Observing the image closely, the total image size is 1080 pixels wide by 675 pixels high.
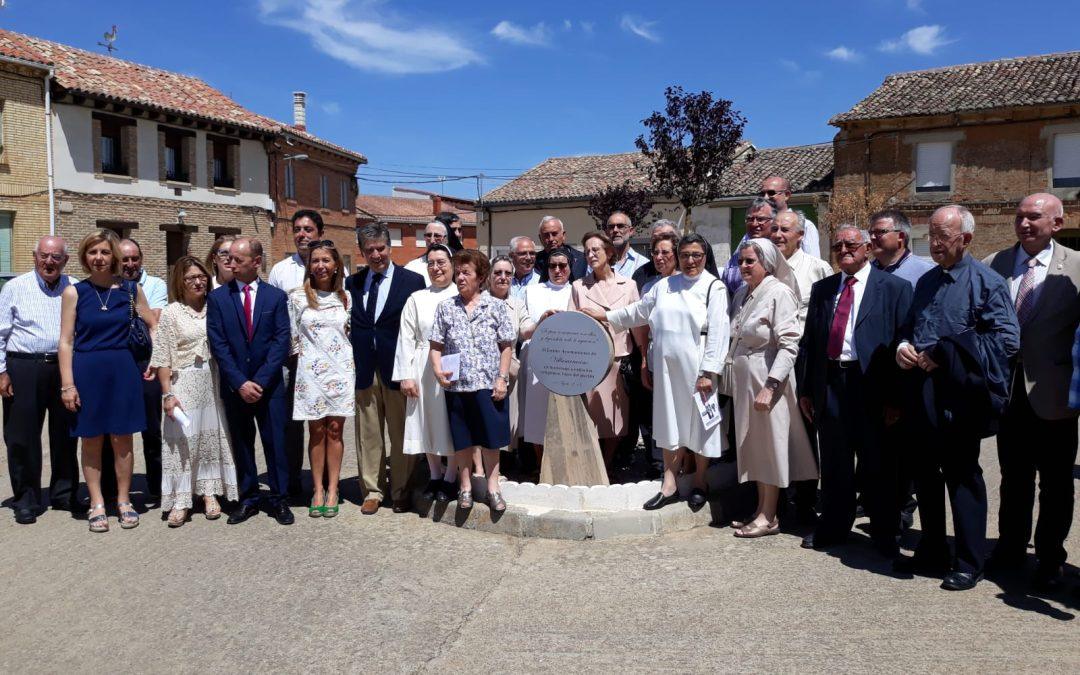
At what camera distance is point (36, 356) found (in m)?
5.99

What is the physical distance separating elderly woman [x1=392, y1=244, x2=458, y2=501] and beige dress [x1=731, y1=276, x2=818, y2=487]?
2.04m

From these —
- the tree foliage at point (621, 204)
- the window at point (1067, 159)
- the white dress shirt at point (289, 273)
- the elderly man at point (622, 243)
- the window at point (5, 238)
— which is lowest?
the white dress shirt at point (289, 273)

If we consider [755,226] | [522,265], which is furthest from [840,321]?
[522,265]

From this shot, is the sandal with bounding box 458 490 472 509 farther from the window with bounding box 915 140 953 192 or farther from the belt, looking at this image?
the window with bounding box 915 140 953 192

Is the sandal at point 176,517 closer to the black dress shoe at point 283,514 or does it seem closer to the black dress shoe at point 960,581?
the black dress shoe at point 283,514

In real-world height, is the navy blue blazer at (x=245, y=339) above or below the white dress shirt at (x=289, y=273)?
below

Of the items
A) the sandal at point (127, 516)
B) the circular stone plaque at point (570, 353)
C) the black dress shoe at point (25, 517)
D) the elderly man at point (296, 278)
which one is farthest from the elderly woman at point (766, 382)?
the black dress shoe at point (25, 517)

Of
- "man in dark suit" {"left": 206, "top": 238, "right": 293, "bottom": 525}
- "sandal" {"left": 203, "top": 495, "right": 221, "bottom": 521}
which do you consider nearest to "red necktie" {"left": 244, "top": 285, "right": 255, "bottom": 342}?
"man in dark suit" {"left": 206, "top": 238, "right": 293, "bottom": 525}

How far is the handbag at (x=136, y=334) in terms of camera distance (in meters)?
5.89

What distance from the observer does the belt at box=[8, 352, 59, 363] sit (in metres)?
5.99

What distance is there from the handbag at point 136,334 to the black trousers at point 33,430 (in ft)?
1.94

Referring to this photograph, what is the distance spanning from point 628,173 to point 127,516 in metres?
31.2

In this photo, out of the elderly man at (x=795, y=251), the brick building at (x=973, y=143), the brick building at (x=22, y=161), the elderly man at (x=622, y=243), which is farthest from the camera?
the brick building at (x=973, y=143)

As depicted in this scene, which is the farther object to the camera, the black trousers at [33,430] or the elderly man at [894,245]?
the black trousers at [33,430]
